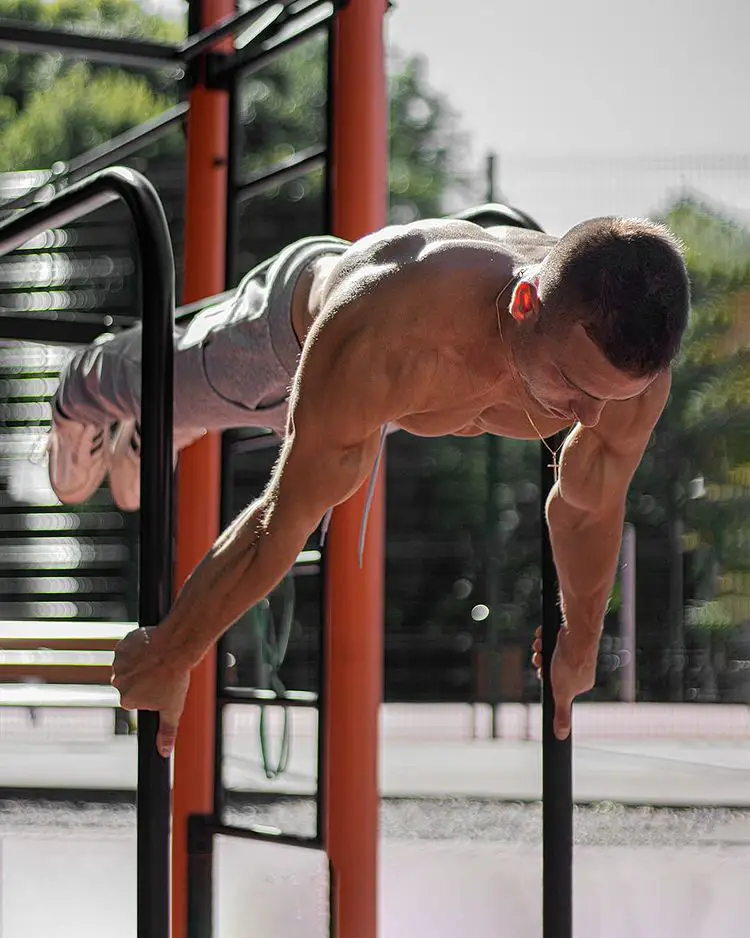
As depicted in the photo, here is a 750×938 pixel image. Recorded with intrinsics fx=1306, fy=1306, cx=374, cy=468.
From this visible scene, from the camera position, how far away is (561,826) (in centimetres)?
196

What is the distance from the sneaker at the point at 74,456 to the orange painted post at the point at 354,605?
485 mm

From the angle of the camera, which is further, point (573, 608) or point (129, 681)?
point (573, 608)

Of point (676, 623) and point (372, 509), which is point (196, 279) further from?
point (676, 623)

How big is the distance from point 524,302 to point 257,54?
5.68 feet

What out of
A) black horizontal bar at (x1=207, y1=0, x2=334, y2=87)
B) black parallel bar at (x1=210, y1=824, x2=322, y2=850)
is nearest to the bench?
black parallel bar at (x1=210, y1=824, x2=322, y2=850)

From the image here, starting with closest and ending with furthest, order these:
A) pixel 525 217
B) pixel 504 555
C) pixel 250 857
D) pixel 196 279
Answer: pixel 525 217
pixel 196 279
pixel 250 857
pixel 504 555

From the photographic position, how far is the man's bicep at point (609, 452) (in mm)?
1746

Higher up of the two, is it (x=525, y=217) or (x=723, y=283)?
(x=723, y=283)

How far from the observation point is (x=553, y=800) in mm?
1973

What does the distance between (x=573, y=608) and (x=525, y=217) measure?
64 cm

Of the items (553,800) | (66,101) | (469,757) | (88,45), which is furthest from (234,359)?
(66,101)

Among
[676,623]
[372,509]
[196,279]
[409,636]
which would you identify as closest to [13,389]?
[409,636]

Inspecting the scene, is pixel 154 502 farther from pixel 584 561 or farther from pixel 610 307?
pixel 584 561

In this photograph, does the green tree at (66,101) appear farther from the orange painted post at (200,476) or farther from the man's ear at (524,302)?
the man's ear at (524,302)
